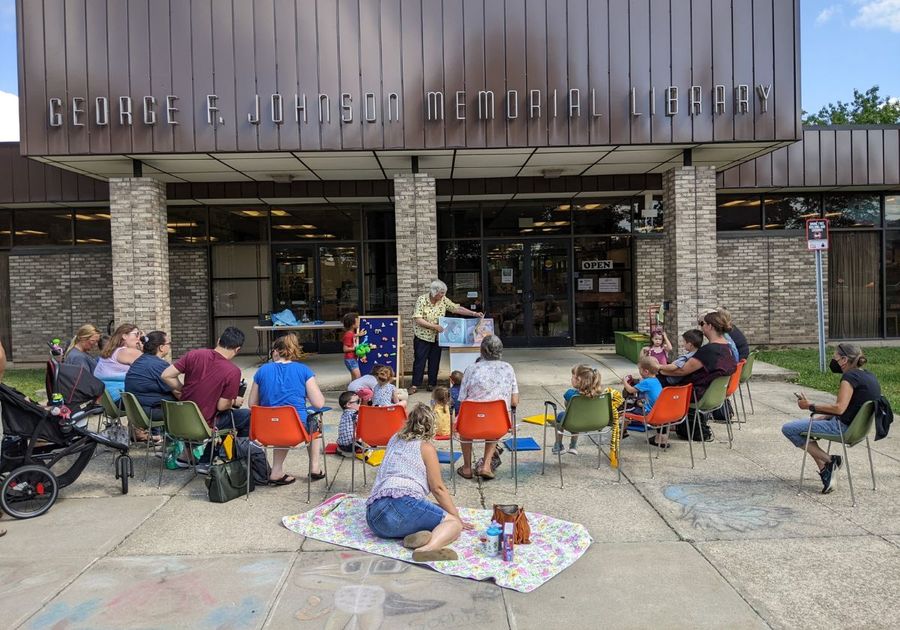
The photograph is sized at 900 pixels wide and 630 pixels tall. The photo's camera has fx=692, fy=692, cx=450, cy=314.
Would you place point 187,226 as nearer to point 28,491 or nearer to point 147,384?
point 147,384

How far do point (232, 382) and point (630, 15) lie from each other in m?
8.16

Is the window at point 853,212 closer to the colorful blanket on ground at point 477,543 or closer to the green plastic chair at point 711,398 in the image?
the green plastic chair at point 711,398

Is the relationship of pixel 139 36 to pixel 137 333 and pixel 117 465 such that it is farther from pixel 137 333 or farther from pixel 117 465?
pixel 117 465

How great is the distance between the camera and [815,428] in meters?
5.95

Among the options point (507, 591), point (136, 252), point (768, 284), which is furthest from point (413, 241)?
point (768, 284)

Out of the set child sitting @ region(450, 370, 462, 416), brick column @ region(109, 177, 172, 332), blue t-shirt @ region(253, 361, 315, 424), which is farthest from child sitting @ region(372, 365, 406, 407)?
brick column @ region(109, 177, 172, 332)

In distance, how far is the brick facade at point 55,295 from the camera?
15492 mm

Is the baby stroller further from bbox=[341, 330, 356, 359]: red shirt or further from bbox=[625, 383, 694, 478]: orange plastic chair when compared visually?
bbox=[625, 383, 694, 478]: orange plastic chair

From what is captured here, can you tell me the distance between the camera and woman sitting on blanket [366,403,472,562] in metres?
4.70

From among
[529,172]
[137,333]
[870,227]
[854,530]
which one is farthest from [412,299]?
[870,227]

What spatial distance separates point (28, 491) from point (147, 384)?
1.59m

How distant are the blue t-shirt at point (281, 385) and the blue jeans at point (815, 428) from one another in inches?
170

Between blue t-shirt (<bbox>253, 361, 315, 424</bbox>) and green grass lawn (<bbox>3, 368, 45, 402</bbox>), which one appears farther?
green grass lawn (<bbox>3, 368, 45, 402</bbox>)

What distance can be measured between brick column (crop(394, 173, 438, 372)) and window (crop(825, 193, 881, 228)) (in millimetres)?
10179
